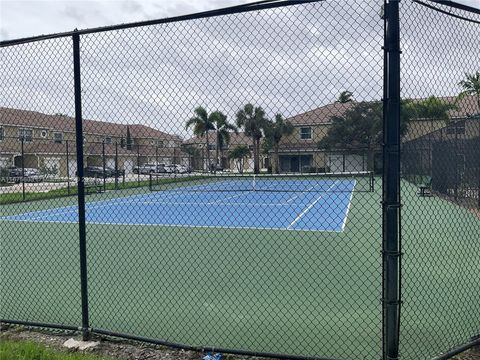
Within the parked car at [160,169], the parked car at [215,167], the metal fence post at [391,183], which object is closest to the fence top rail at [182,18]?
the metal fence post at [391,183]

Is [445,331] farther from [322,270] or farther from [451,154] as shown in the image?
[451,154]

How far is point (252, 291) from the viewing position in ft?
18.7

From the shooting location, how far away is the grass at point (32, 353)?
11.3ft

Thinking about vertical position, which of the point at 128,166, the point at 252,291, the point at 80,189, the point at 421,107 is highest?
the point at 421,107

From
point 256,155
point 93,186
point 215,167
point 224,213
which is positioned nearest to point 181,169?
point 215,167

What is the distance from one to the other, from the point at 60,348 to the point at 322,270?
4.06m

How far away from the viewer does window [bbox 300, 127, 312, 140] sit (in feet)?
12.7

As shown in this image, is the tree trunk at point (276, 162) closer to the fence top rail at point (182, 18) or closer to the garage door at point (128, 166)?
the fence top rail at point (182, 18)

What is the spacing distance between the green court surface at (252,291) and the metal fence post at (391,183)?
2.93 ft

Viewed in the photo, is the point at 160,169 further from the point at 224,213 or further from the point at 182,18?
the point at 182,18

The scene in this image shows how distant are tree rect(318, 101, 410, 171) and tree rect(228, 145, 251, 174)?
4.25 ft

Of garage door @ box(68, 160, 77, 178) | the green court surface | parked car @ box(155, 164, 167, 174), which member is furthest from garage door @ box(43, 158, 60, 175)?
the green court surface

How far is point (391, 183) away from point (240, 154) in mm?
2781

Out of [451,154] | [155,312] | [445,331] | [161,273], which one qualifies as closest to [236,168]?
[161,273]
